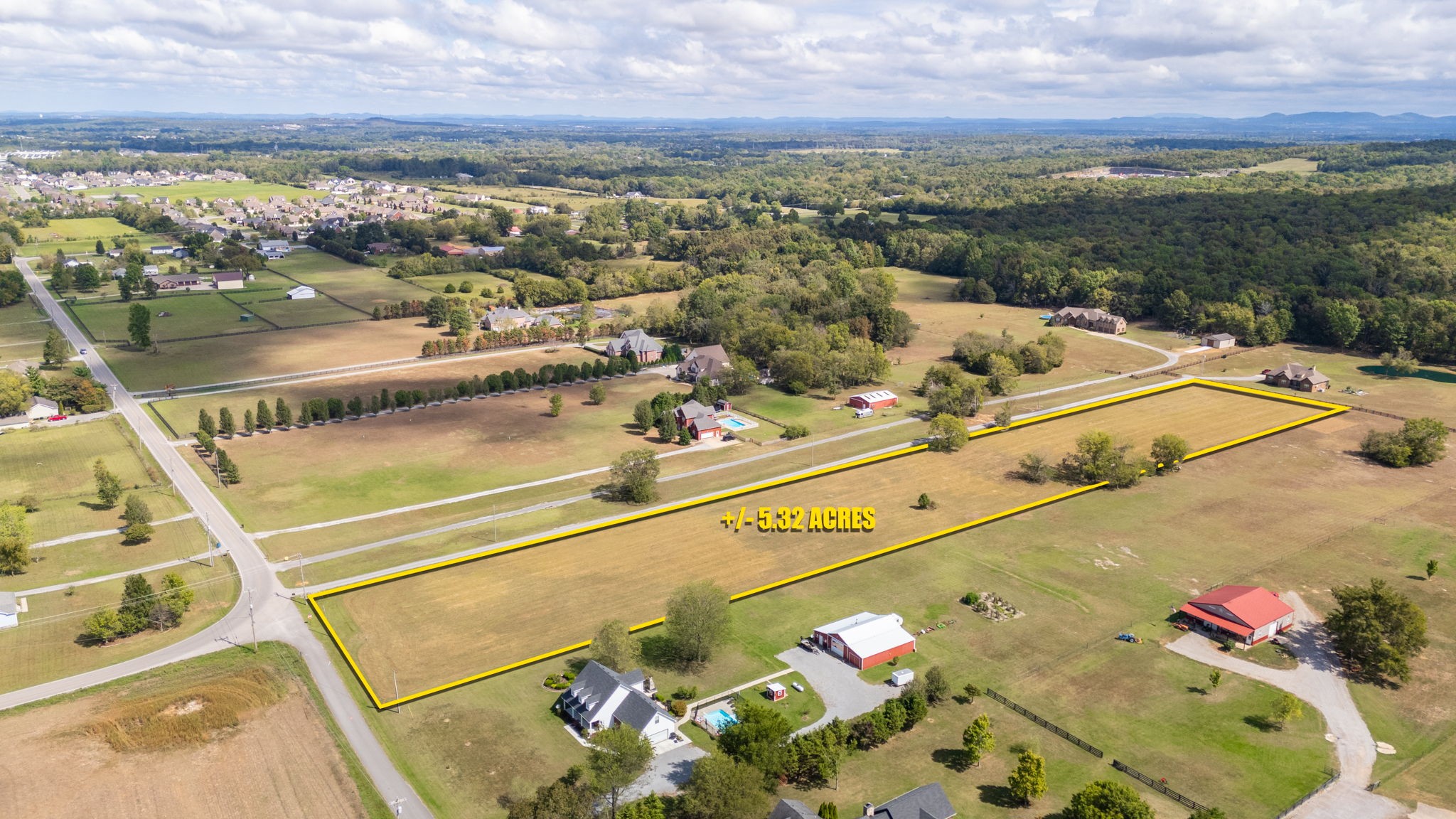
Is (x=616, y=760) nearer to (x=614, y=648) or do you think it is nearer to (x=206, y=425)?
(x=614, y=648)

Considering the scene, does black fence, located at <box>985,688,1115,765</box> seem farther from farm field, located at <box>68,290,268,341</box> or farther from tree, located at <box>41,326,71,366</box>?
farm field, located at <box>68,290,268,341</box>

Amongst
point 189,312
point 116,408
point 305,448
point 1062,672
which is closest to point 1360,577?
point 1062,672

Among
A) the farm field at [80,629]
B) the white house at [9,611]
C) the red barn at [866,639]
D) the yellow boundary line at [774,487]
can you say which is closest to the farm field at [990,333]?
the yellow boundary line at [774,487]

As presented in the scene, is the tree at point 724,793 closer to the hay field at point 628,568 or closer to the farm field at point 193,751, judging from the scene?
the farm field at point 193,751

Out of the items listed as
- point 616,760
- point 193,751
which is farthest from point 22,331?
point 616,760

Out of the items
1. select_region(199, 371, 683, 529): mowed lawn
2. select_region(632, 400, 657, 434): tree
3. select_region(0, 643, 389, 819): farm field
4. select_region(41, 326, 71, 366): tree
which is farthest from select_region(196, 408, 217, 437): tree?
select_region(0, 643, 389, 819): farm field

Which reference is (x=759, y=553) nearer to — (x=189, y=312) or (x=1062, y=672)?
(x=1062, y=672)
